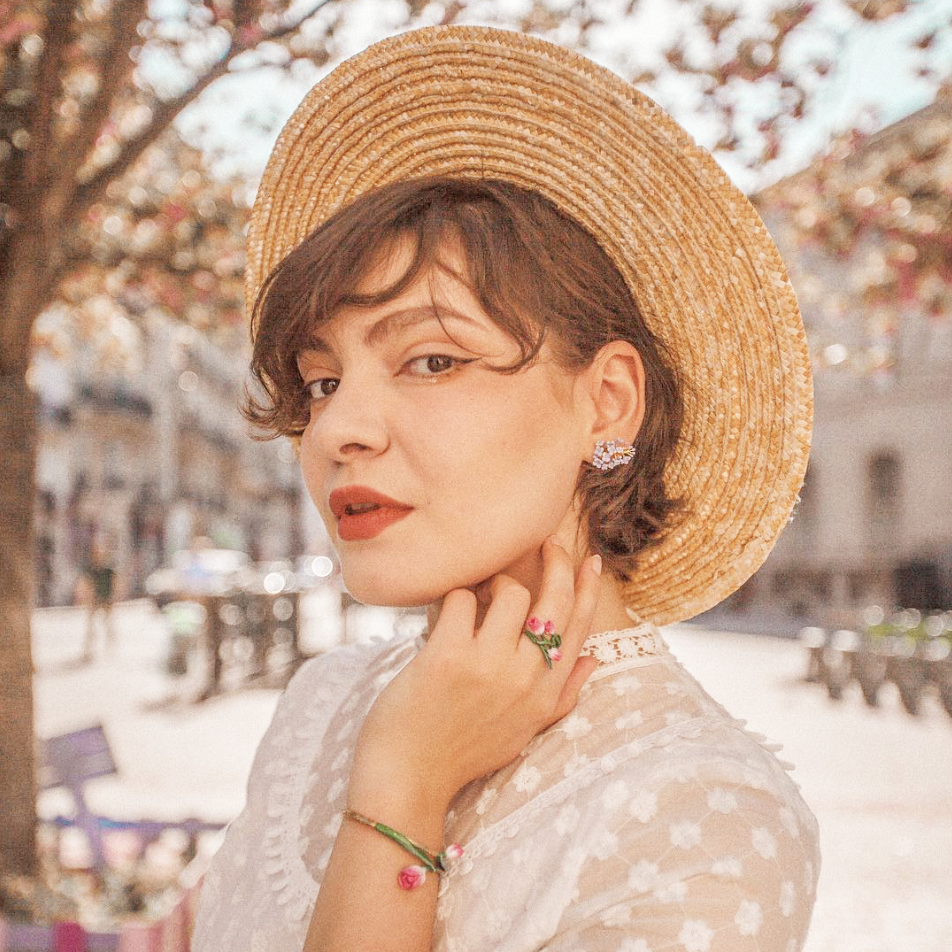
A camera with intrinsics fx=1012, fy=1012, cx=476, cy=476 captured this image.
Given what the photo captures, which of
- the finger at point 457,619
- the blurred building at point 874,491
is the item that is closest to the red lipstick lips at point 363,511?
the finger at point 457,619

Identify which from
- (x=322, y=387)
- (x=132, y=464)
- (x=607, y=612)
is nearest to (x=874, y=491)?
(x=132, y=464)

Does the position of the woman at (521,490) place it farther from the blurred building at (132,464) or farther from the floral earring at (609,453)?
the blurred building at (132,464)

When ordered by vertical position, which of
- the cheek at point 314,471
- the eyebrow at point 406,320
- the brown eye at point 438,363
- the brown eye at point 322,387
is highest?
the eyebrow at point 406,320

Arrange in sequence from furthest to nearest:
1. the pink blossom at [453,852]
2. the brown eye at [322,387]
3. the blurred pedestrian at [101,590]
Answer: the blurred pedestrian at [101,590] → the brown eye at [322,387] → the pink blossom at [453,852]

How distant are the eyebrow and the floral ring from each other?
398mm

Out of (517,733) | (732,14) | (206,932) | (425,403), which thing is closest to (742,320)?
(425,403)

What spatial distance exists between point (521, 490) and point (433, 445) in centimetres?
13

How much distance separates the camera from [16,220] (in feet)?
12.9

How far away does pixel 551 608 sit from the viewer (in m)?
1.33

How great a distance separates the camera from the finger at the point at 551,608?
129cm

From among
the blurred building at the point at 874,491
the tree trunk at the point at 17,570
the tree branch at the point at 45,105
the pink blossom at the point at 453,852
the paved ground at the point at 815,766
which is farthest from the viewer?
the blurred building at the point at 874,491

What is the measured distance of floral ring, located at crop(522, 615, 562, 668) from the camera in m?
1.29

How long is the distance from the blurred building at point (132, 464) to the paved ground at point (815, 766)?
13710 millimetres

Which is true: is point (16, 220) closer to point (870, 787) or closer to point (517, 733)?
point (517, 733)
